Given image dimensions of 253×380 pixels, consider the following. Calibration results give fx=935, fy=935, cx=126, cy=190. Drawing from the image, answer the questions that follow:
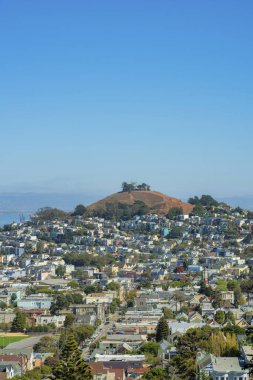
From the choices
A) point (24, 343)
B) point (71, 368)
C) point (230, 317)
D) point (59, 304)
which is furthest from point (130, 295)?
point (71, 368)

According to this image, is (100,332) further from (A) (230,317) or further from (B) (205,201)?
(B) (205,201)

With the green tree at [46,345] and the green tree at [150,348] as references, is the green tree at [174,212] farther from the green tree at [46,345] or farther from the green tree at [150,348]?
the green tree at [150,348]

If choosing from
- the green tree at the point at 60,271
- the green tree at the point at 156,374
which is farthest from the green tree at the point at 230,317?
the green tree at the point at 60,271

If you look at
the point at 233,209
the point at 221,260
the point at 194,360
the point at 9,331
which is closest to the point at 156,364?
the point at 194,360

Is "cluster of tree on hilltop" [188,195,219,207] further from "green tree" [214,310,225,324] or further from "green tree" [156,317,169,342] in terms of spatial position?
"green tree" [156,317,169,342]

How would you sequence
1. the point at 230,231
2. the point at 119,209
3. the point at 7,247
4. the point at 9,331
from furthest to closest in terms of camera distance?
1. the point at 119,209
2. the point at 230,231
3. the point at 7,247
4. the point at 9,331

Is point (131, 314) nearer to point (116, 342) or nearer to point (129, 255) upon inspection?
point (116, 342)
